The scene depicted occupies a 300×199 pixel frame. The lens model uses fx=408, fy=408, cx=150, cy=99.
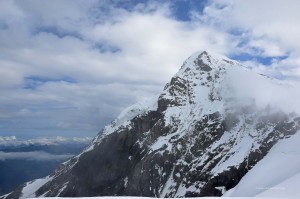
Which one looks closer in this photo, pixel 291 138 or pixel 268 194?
pixel 268 194

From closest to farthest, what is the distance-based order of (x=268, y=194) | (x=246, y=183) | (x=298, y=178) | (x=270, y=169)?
(x=268, y=194) < (x=298, y=178) < (x=246, y=183) < (x=270, y=169)

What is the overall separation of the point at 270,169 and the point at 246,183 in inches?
955

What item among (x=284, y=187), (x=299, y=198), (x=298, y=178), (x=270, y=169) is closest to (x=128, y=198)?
(x=299, y=198)

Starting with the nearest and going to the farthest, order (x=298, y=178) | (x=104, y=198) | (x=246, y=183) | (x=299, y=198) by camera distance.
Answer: (x=104, y=198)
(x=299, y=198)
(x=298, y=178)
(x=246, y=183)

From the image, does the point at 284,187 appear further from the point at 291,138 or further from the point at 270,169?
the point at 291,138

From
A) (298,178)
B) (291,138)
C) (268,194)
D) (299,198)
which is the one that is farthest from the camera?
(291,138)

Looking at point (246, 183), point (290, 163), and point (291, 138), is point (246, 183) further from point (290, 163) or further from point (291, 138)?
point (291, 138)

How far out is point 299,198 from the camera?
26.3 m

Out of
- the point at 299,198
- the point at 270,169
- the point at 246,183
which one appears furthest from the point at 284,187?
the point at 270,169

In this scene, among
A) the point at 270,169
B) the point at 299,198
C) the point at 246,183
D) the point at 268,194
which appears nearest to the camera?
the point at 299,198

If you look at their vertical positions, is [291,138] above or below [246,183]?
above

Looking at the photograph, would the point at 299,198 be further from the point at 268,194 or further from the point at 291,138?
the point at 291,138

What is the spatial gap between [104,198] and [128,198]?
146 centimetres

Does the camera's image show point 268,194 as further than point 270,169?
No
